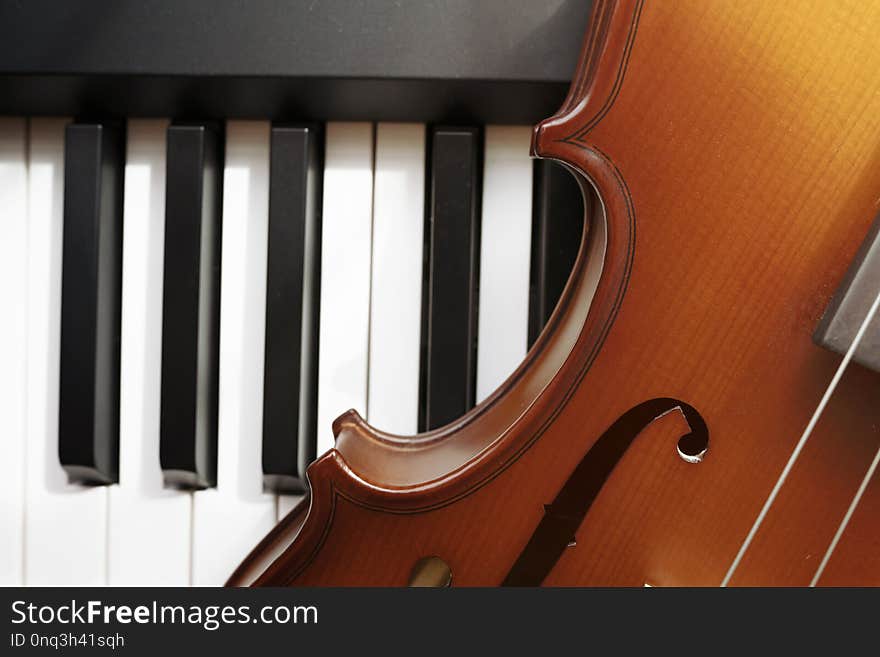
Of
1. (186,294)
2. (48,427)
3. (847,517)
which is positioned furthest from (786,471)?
(48,427)

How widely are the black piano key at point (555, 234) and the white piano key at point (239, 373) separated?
0.24 metres

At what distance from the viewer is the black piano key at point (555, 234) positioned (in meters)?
0.57

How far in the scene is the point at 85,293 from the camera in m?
0.59

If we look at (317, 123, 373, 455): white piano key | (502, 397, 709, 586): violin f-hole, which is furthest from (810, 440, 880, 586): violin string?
(317, 123, 373, 455): white piano key

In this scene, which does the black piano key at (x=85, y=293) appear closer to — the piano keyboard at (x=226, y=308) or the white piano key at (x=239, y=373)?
the piano keyboard at (x=226, y=308)

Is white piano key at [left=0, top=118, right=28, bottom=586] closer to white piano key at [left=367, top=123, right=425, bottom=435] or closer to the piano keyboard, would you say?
the piano keyboard

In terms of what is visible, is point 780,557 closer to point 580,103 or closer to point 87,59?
point 580,103

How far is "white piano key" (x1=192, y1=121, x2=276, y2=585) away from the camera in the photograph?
1.96 ft

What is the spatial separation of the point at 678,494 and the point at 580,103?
0.27 metres

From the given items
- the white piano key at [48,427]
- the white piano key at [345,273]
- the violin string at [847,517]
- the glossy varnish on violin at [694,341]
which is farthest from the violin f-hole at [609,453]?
the white piano key at [48,427]

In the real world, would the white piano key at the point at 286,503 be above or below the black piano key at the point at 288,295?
below

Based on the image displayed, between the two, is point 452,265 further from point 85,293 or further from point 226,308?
point 85,293

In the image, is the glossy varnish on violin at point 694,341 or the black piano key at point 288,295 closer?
the glossy varnish on violin at point 694,341

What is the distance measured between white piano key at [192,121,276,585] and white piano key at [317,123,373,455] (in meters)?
0.06
